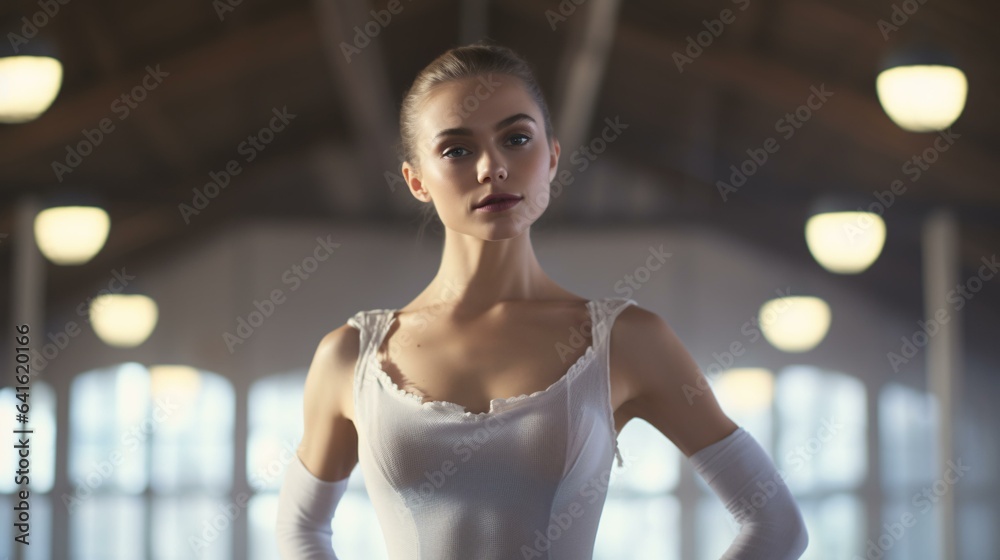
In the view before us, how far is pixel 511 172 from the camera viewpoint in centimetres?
147

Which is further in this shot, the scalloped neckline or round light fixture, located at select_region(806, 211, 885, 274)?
round light fixture, located at select_region(806, 211, 885, 274)

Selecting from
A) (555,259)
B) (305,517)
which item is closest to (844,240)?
(555,259)

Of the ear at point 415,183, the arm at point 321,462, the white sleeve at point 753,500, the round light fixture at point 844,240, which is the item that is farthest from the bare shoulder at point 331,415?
the round light fixture at point 844,240

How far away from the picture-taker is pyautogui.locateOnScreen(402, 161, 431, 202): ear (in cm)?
161

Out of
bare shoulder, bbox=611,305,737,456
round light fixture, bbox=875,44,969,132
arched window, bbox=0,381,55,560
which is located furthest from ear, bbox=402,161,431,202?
arched window, bbox=0,381,55,560

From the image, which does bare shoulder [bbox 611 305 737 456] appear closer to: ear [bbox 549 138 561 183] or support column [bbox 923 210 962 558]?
ear [bbox 549 138 561 183]

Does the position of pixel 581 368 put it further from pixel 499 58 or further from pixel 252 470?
pixel 252 470

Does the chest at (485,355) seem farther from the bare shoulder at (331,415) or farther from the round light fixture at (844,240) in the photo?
the round light fixture at (844,240)

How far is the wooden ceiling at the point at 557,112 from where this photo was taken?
17.7ft

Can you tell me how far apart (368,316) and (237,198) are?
18.2 feet

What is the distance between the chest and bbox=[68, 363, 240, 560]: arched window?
16.6ft

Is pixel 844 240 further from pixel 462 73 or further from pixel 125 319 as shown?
pixel 125 319

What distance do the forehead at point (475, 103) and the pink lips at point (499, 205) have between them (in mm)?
104

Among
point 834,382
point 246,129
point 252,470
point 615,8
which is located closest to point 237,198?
point 246,129
